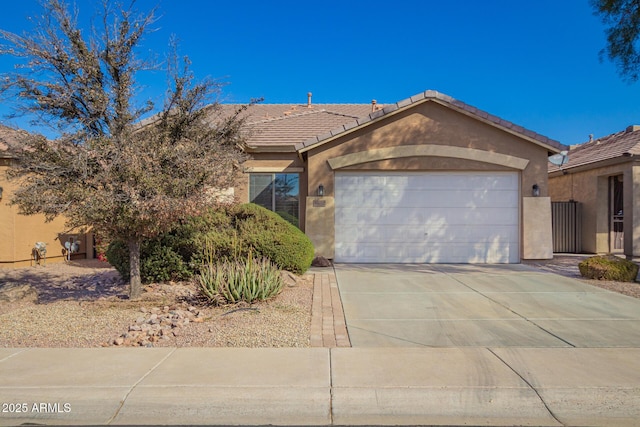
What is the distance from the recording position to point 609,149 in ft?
50.4

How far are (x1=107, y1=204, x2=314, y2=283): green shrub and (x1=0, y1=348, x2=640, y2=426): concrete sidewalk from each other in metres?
4.21

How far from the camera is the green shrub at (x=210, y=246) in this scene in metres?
9.14

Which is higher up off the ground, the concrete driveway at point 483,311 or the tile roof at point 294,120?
the tile roof at point 294,120

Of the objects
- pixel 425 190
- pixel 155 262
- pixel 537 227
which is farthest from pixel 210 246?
pixel 537 227

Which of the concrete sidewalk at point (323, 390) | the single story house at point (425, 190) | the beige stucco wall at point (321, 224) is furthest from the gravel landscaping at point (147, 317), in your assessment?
the single story house at point (425, 190)

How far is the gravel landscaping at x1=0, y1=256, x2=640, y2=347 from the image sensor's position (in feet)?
18.7

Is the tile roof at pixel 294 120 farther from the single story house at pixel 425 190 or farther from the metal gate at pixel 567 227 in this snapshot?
the metal gate at pixel 567 227

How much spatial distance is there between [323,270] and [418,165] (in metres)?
4.30

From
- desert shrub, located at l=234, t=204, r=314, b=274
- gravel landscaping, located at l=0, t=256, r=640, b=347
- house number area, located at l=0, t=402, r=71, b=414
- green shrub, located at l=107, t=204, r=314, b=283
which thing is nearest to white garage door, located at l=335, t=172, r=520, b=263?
desert shrub, located at l=234, t=204, r=314, b=274

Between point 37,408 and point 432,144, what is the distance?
1126cm

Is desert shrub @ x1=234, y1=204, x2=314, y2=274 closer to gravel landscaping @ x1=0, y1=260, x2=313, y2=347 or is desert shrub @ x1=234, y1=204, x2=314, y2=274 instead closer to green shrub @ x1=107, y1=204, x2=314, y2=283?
green shrub @ x1=107, y1=204, x2=314, y2=283

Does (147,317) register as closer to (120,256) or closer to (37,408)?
(37,408)

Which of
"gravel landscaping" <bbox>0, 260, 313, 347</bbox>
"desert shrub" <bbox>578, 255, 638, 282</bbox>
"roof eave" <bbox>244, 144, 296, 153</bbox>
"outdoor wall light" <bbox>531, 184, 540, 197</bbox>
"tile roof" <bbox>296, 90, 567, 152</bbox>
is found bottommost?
"gravel landscaping" <bbox>0, 260, 313, 347</bbox>

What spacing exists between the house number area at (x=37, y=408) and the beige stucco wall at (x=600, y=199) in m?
15.0
